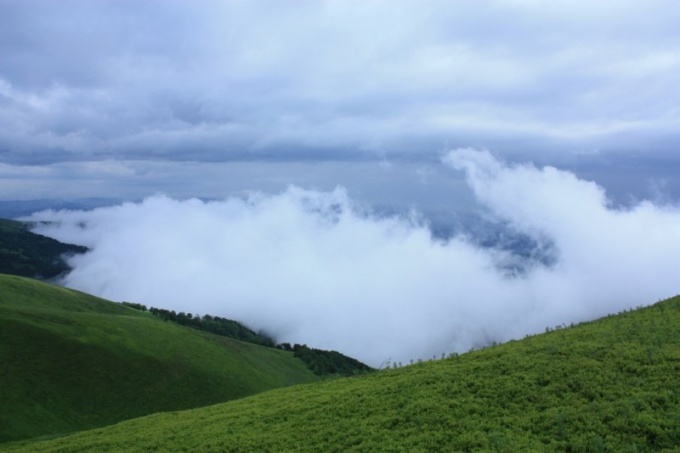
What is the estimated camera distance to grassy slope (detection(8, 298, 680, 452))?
19.6 metres

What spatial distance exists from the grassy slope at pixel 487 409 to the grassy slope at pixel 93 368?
42.6 metres

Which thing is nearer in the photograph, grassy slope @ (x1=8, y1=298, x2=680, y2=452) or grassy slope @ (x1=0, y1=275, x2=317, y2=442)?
grassy slope @ (x1=8, y1=298, x2=680, y2=452)

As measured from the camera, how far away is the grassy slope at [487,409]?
64.2ft

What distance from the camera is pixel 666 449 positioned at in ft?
56.5

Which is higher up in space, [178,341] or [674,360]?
[674,360]

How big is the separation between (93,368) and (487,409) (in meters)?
81.0

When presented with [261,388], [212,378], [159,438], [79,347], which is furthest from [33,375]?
[159,438]

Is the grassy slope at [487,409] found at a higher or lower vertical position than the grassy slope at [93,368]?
higher

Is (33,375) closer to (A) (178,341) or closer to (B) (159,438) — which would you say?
(A) (178,341)

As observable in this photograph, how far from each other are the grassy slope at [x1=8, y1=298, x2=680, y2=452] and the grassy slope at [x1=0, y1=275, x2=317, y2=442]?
140 feet

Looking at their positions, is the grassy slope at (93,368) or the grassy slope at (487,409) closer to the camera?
the grassy slope at (487,409)

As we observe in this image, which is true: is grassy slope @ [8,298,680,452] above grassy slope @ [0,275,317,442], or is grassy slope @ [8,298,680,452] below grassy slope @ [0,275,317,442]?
above

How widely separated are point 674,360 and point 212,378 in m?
91.4

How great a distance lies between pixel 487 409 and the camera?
2297 cm
